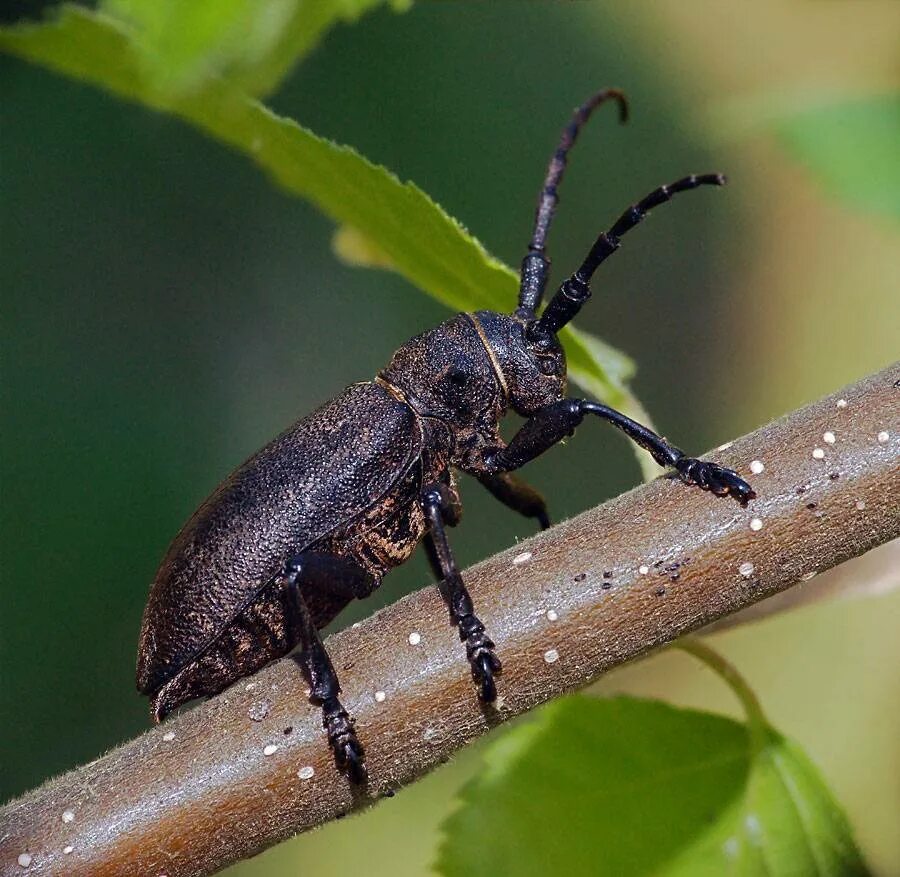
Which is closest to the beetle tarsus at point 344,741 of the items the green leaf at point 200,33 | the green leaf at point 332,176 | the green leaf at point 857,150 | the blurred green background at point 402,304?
the green leaf at point 332,176

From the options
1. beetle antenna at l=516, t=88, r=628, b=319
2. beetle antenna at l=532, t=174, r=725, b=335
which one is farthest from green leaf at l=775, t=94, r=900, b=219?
beetle antenna at l=516, t=88, r=628, b=319

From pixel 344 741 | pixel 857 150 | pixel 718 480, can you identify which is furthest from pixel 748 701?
pixel 857 150

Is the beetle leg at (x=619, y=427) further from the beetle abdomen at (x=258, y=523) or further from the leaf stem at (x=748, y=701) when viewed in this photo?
the leaf stem at (x=748, y=701)

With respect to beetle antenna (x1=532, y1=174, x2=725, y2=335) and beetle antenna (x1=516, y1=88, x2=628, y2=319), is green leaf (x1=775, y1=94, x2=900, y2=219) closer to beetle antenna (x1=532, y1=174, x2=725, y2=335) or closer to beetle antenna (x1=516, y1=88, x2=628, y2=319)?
beetle antenna (x1=532, y1=174, x2=725, y2=335)

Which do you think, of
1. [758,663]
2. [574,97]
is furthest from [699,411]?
[574,97]

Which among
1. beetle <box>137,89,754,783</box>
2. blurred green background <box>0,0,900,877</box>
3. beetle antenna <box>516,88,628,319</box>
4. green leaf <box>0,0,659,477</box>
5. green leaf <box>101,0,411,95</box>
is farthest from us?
blurred green background <box>0,0,900,877</box>

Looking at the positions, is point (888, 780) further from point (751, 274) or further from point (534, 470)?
point (751, 274)
